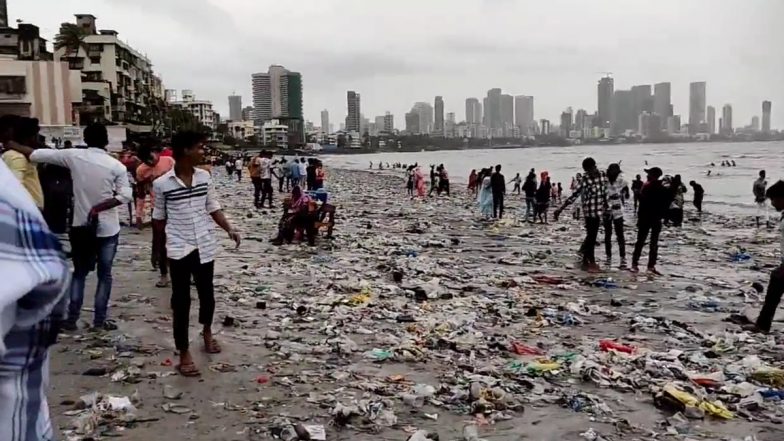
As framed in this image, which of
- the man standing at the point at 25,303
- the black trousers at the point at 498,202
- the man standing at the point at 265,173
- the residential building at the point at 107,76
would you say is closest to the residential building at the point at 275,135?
the residential building at the point at 107,76

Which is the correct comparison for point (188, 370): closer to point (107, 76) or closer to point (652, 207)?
point (652, 207)

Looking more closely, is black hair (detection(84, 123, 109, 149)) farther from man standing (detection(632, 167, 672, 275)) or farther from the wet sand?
man standing (detection(632, 167, 672, 275))

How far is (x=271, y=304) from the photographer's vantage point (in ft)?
26.0

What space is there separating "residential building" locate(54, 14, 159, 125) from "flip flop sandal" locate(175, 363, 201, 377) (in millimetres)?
57281

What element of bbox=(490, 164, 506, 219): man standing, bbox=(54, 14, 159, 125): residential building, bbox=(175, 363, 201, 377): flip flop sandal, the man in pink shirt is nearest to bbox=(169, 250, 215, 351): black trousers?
bbox=(175, 363, 201, 377): flip flop sandal

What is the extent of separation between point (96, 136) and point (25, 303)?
4835 millimetres

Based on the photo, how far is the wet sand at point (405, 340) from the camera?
4.44 m

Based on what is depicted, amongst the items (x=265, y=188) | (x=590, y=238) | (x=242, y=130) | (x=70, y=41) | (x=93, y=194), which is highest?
(x=70, y=41)

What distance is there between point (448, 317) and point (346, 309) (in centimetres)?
109

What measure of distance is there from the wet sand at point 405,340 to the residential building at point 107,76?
174 feet

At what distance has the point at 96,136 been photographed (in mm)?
5582

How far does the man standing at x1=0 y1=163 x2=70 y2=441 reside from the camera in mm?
1097

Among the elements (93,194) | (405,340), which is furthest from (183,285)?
(405,340)

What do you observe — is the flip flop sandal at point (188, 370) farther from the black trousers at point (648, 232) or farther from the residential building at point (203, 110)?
the residential building at point (203, 110)
